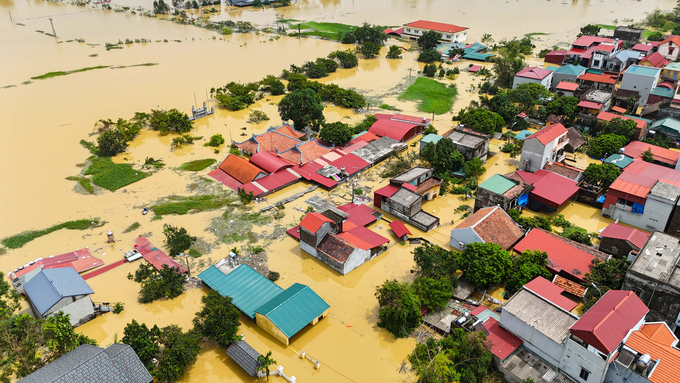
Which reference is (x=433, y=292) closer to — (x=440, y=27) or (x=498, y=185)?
(x=498, y=185)

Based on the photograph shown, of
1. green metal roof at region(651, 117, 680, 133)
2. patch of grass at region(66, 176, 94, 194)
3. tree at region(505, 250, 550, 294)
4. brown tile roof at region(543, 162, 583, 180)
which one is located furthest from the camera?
green metal roof at region(651, 117, 680, 133)

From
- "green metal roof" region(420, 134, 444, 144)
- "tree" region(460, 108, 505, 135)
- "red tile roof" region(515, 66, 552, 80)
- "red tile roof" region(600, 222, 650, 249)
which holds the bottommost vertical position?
"red tile roof" region(600, 222, 650, 249)

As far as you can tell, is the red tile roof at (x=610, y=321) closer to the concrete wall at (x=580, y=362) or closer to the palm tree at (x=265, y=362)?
the concrete wall at (x=580, y=362)

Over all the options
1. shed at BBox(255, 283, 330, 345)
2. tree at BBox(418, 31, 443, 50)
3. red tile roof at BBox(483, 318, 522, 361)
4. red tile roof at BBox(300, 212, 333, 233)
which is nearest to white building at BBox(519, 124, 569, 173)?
red tile roof at BBox(483, 318, 522, 361)

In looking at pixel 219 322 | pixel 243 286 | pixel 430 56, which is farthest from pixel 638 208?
pixel 430 56

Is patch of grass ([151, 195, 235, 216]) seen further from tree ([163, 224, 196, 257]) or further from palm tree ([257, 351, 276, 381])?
palm tree ([257, 351, 276, 381])

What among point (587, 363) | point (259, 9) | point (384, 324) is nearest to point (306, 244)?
point (384, 324)
